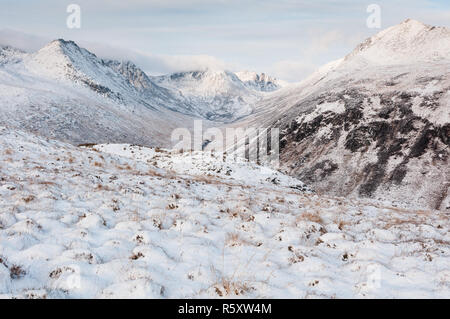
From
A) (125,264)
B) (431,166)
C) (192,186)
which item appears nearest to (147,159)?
(192,186)

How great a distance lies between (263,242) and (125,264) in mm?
3934

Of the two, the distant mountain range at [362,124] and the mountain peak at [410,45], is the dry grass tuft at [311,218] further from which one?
the mountain peak at [410,45]

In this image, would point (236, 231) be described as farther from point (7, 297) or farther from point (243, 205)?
point (7, 297)

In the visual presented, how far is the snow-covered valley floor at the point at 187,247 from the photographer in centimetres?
590

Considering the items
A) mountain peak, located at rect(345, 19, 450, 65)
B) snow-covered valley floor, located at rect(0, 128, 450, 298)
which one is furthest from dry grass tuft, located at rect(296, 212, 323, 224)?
mountain peak, located at rect(345, 19, 450, 65)

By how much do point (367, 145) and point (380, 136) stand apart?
15.2 feet

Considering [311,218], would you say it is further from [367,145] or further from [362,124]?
[362,124]

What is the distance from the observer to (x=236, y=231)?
9.55 m

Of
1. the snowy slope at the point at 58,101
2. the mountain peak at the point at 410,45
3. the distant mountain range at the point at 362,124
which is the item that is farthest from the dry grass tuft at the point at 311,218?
the mountain peak at the point at 410,45

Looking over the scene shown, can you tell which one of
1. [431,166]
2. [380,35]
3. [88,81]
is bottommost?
[431,166]

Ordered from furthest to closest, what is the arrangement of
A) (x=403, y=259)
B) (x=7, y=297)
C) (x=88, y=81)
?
(x=88, y=81), (x=403, y=259), (x=7, y=297)

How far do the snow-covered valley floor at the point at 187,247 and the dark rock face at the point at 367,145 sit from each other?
6031cm

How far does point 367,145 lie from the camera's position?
79.5 metres

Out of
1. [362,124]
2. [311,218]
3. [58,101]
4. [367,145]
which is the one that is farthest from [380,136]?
[58,101]
